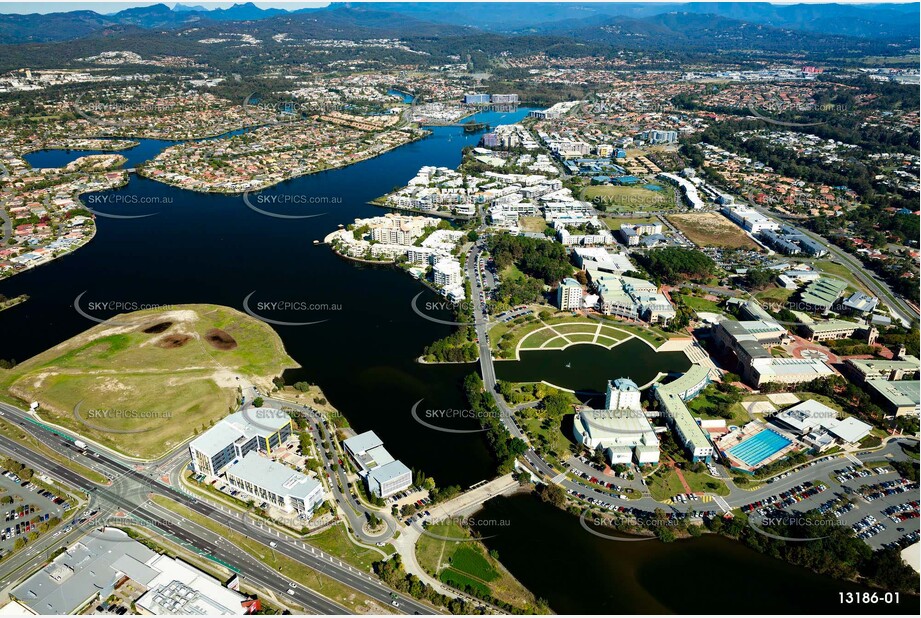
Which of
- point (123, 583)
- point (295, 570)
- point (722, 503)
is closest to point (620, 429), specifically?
point (722, 503)

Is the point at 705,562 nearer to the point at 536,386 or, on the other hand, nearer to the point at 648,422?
the point at 648,422

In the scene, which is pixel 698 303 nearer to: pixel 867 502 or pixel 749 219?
pixel 867 502

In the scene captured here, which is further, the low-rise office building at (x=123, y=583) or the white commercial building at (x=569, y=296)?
the white commercial building at (x=569, y=296)

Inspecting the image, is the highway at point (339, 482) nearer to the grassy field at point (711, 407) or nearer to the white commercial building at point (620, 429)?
the white commercial building at point (620, 429)

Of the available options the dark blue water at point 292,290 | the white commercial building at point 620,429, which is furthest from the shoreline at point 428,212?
the white commercial building at point 620,429

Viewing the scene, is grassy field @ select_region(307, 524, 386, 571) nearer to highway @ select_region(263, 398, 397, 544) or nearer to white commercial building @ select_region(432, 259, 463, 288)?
highway @ select_region(263, 398, 397, 544)

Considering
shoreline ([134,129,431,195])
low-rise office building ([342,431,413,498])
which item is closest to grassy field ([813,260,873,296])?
low-rise office building ([342,431,413,498])

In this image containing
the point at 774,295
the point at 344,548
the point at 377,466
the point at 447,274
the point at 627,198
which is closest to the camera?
the point at 344,548
